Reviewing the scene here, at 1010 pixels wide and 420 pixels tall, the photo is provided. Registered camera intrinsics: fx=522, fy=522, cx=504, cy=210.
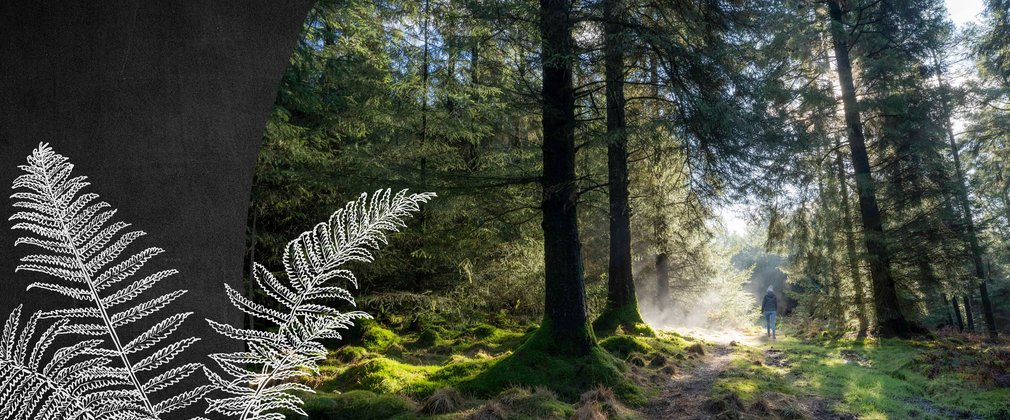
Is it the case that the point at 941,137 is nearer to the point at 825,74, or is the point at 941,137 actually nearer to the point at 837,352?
the point at 825,74

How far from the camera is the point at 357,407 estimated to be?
15.5ft

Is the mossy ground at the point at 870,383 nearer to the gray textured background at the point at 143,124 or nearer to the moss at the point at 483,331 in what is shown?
the moss at the point at 483,331

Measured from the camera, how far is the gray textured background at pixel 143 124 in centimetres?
154

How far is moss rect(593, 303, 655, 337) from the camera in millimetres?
10570

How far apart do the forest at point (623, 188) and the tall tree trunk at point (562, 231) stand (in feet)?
0.10

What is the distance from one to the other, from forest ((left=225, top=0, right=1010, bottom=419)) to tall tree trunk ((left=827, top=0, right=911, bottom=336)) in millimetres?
85

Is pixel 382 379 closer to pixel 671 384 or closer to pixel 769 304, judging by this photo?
pixel 671 384

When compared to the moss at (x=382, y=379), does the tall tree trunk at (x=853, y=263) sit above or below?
above

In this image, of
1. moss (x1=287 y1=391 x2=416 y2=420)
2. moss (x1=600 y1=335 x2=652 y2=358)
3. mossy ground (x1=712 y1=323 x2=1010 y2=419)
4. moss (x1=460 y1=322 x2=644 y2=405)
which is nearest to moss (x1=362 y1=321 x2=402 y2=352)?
moss (x1=460 y1=322 x2=644 y2=405)

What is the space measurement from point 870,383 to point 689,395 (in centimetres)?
290

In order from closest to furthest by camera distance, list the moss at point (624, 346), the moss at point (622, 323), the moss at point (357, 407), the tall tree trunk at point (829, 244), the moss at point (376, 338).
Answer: the moss at point (357, 407) < the moss at point (624, 346) < the moss at point (376, 338) < the moss at point (622, 323) < the tall tree trunk at point (829, 244)

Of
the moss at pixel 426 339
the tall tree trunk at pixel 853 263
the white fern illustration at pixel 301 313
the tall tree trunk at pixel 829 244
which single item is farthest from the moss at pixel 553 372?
the tall tree trunk at pixel 829 244

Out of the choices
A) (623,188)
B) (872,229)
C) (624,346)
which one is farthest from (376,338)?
(872,229)

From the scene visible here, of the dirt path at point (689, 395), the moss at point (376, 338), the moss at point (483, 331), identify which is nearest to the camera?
the dirt path at point (689, 395)
